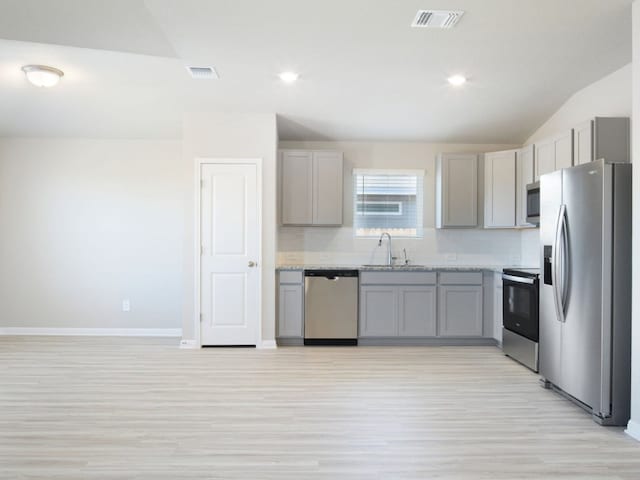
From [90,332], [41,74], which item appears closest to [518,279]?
[41,74]

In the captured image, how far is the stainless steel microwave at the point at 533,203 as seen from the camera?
13.6 feet

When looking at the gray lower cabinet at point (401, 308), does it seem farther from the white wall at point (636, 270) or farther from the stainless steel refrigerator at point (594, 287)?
the white wall at point (636, 270)

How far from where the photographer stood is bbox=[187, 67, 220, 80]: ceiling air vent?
376 cm

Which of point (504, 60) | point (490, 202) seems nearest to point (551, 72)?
point (504, 60)

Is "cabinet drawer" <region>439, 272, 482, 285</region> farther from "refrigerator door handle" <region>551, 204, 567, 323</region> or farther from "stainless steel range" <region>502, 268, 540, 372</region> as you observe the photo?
"refrigerator door handle" <region>551, 204, 567, 323</region>

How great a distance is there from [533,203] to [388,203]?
1720 mm

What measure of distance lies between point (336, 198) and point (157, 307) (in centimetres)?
255

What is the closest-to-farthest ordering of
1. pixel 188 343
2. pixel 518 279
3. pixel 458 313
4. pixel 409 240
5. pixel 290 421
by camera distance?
1. pixel 290 421
2. pixel 518 279
3. pixel 188 343
4. pixel 458 313
5. pixel 409 240

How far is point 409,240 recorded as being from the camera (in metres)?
5.41

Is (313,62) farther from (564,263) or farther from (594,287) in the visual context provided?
(594,287)

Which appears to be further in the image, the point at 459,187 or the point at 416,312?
the point at 459,187

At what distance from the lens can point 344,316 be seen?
4781 millimetres

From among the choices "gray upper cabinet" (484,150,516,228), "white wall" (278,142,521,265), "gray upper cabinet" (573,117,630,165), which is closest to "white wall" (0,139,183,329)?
"white wall" (278,142,521,265)

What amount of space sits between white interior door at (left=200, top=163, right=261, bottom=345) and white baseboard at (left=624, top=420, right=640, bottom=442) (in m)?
3.29
